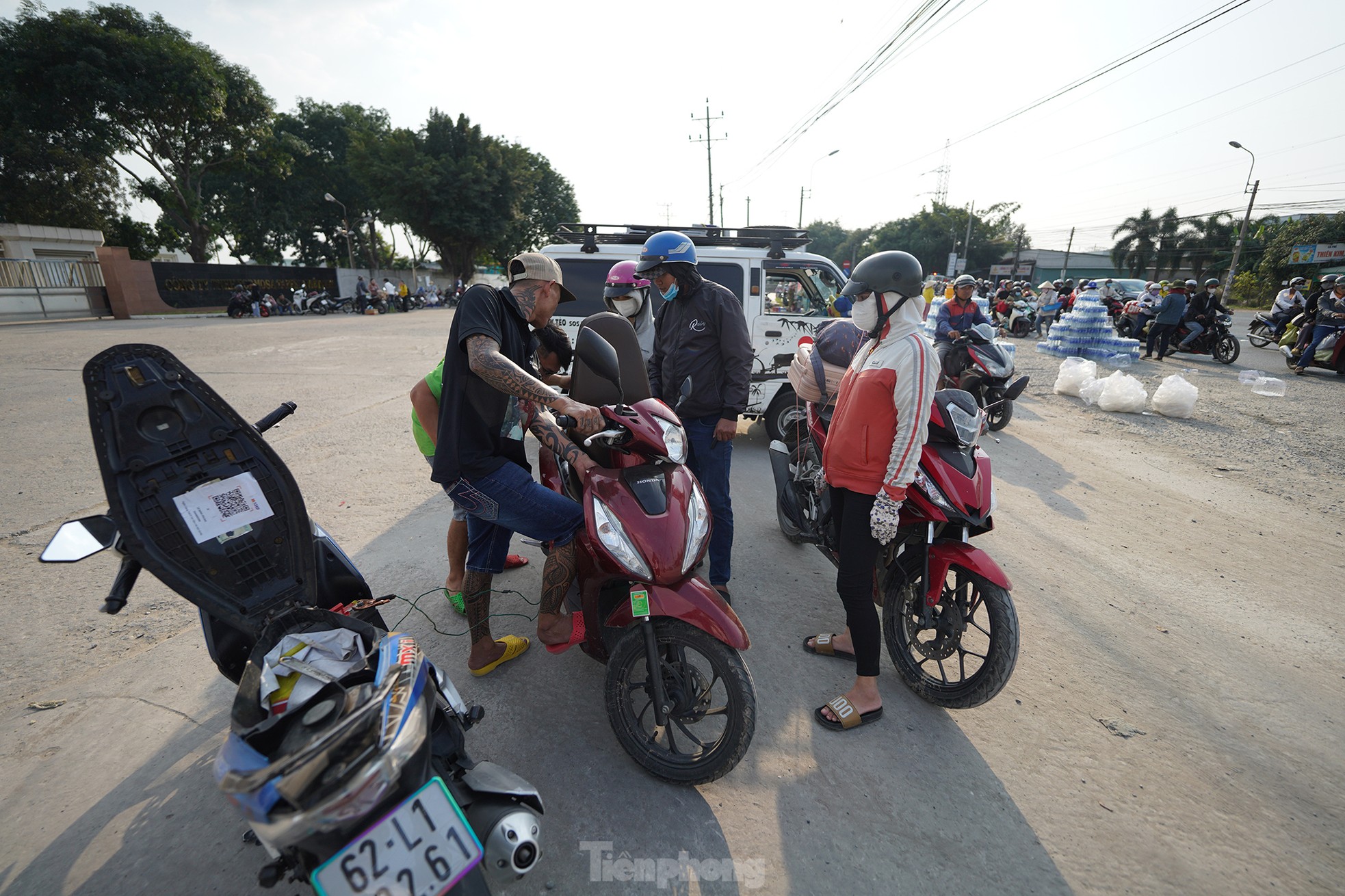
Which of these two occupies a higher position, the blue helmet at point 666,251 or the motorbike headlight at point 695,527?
the blue helmet at point 666,251

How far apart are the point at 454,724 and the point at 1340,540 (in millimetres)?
6020

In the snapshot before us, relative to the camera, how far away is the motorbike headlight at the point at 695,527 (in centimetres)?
211

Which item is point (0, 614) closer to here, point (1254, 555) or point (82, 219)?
point (1254, 555)

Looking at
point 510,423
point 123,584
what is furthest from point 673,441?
point 123,584

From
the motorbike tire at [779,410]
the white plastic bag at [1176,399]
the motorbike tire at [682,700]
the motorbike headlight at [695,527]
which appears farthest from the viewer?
the white plastic bag at [1176,399]

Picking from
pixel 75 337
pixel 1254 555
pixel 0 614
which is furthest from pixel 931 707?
pixel 75 337

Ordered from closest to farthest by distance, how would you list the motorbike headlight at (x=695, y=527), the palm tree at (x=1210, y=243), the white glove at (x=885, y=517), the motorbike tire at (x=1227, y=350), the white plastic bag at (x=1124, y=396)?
the motorbike headlight at (x=695, y=527)
the white glove at (x=885, y=517)
the white plastic bag at (x=1124, y=396)
the motorbike tire at (x=1227, y=350)
the palm tree at (x=1210, y=243)

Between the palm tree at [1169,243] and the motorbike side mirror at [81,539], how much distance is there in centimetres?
6067

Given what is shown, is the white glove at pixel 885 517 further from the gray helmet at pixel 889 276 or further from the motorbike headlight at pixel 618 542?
the motorbike headlight at pixel 618 542

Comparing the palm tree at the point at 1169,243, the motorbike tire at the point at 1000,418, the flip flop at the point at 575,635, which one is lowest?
the motorbike tire at the point at 1000,418

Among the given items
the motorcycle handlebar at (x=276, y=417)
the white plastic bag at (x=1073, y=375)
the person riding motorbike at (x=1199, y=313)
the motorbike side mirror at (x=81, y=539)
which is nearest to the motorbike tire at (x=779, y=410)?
the motorcycle handlebar at (x=276, y=417)

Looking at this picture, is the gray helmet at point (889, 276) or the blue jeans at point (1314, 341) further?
the blue jeans at point (1314, 341)

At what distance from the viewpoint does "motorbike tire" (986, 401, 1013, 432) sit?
6.67m

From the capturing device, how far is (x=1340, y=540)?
4168 mm
